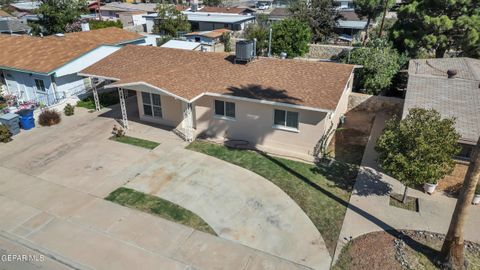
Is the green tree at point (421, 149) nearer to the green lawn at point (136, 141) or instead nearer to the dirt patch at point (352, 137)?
the dirt patch at point (352, 137)

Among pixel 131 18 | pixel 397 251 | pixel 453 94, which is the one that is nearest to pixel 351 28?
pixel 453 94

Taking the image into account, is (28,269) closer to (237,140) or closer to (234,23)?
(237,140)

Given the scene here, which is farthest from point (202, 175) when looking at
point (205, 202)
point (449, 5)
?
point (449, 5)

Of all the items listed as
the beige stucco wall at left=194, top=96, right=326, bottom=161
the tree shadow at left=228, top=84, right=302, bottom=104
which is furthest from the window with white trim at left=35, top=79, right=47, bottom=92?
the tree shadow at left=228, top=84, right=302, bottom=104

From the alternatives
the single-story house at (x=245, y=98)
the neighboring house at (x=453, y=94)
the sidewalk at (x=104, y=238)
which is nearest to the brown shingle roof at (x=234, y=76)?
the single-story house at (x=245, y=98)

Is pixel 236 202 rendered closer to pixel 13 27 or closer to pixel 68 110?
pixel 68 110

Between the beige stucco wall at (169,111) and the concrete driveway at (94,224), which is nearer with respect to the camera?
the concrete driveway at (94,224)
